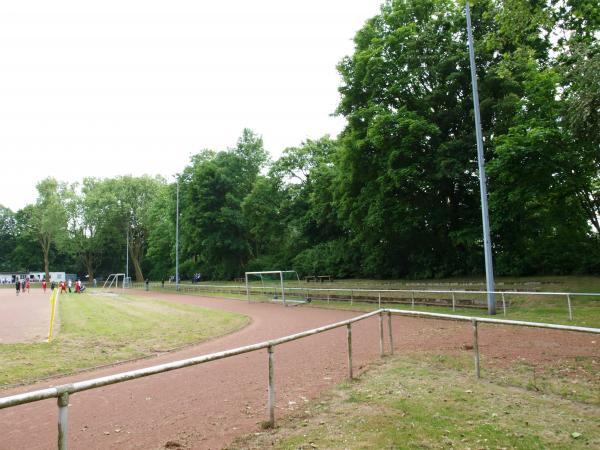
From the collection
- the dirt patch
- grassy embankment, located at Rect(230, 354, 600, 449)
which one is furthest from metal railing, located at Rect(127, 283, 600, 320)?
the dirt patch

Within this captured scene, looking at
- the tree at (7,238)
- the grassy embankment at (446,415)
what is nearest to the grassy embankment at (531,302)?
the grassy embankment at (446,415)

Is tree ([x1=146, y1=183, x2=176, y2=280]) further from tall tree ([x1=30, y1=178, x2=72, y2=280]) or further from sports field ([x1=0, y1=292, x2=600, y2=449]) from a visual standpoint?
sports field ([x1=0, y1=292, x2=600, y2=449])

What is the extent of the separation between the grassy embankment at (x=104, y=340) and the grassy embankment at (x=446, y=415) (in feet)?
19.6

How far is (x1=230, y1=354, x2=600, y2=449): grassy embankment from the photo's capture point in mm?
4125

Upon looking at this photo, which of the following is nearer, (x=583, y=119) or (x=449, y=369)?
(x=449, y=369)

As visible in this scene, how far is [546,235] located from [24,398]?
81.6 feet

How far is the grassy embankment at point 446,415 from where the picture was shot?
162 inches

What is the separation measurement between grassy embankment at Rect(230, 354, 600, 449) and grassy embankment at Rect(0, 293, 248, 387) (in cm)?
598

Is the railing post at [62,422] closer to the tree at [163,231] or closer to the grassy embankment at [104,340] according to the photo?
the grassy embankment at [104,340]

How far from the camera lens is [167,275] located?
70062mm

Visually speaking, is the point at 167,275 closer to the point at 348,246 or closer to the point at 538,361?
the point at 348,246

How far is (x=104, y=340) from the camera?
12.3 metres

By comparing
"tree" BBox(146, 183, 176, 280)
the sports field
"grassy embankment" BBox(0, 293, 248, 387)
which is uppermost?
"tree" BBox(146, 183, 176, 280)

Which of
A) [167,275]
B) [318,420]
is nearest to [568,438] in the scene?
[318,420]
